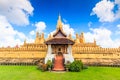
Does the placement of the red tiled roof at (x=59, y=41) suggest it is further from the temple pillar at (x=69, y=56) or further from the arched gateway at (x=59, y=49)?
the temple pillar at (x=69, y=56)

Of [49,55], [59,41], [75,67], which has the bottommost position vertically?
[75,67]

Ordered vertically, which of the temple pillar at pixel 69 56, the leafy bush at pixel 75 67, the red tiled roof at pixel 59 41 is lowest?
the leafy bush at pixel 75 67

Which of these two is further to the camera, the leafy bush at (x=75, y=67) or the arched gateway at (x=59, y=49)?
the arched gateway at (x=59, y=49)

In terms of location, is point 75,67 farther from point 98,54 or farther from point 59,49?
point 98,54

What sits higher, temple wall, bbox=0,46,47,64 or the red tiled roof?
the red tiled roof

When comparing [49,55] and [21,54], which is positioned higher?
[21,54]

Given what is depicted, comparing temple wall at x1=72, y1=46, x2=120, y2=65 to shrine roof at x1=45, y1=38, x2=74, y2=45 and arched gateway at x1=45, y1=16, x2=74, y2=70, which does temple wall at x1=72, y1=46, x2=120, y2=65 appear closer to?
arched gateway at x1=45, y1=16, x2=74, y2=70

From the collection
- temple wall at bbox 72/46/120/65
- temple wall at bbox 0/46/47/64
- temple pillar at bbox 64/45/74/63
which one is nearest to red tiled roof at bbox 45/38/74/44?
temple pillar at bbox 64/45/74/63

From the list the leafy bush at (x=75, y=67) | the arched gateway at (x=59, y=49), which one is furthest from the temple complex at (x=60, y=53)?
the leafy bush at (x=75, y=67)

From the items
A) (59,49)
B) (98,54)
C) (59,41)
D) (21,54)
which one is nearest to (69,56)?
(59,49)

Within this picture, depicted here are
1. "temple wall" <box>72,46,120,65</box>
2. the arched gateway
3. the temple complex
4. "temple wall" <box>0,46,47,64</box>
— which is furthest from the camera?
"temple wall" <box>0,46,47,64</box>

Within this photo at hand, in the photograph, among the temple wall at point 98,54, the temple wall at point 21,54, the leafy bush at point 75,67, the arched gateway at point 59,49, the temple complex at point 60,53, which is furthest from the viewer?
the temple wall at point 21,54

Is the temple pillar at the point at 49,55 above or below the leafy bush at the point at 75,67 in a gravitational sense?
above

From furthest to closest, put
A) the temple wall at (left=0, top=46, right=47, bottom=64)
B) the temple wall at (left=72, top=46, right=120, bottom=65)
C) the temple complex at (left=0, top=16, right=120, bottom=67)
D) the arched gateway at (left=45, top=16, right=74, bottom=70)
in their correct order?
the temple wall at (left=0, top=46, right=47, bottom=64)
the temple wall at (left=72, top=46, right=120, bottom=65)
the temple complex at (left=0, top=16, right=120, bottom=67)
the arched gateway at (left=45, top=16, right=74, bottom=70)
